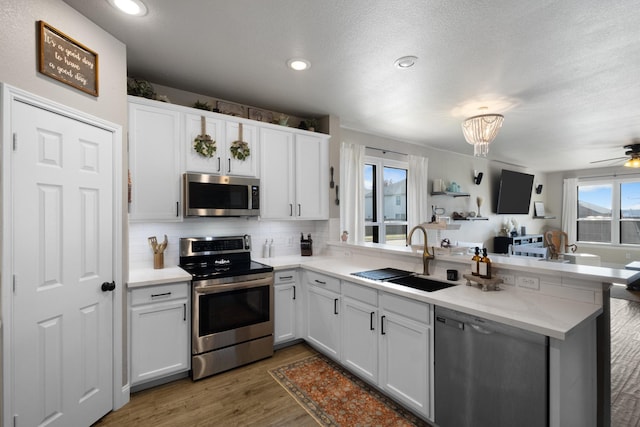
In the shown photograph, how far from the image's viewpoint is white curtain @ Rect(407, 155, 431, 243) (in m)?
5.33

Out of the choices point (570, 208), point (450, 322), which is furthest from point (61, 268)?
point (570, 208)

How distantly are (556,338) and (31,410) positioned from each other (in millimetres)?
2755

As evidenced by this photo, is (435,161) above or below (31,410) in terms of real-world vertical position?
above

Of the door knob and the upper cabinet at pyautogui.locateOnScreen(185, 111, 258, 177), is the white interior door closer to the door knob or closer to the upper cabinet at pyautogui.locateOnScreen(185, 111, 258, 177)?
the door knob

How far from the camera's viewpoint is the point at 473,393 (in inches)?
69.6

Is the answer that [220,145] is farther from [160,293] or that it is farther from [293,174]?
[160,293]

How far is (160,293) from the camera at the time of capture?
2.47 m

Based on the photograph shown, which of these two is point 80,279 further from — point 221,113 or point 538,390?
point 538,390

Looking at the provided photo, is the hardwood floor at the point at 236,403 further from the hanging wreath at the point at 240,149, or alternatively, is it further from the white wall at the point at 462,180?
the white wall at the point at 462,180

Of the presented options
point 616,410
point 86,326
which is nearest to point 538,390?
point 616,410

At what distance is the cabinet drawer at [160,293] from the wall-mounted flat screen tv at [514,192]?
6.97 m

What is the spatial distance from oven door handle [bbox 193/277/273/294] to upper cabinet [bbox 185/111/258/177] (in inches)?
43.3

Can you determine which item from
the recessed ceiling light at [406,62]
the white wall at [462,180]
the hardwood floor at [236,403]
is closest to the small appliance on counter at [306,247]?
the hardwood floor at [236,403]

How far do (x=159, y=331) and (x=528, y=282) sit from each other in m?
2.79
